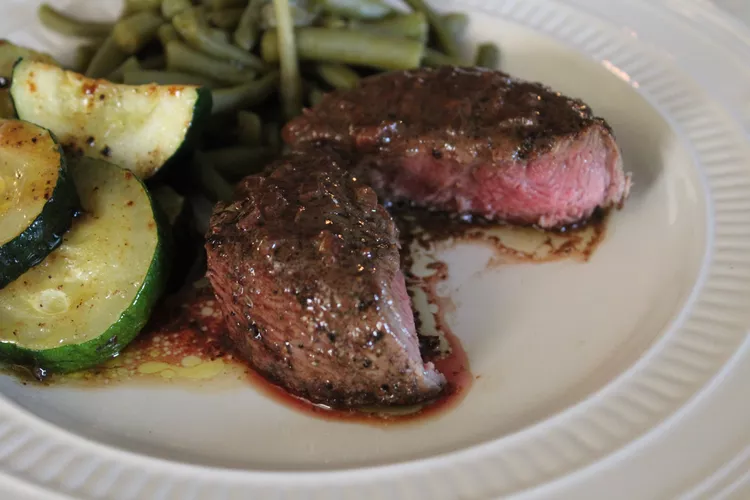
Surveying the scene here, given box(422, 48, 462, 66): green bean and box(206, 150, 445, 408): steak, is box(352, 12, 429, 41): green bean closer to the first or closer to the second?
box(422, 48, 462, 66): green bean

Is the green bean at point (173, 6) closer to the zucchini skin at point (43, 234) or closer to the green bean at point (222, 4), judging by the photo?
the green bean at point (222, 4)

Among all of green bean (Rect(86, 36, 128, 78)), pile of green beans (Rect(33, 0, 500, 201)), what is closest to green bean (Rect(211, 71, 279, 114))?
pile of green beans (Rect(33, 0, 500, 201))

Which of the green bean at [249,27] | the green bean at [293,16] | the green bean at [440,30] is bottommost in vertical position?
the green bean at [249,27]

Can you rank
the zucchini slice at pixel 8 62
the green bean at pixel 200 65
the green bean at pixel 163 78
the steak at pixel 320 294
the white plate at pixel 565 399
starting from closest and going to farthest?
the white plate at pixel 565 399
the steak at pixel 320 294
the zucchini slice at pixel 8 62
the green bean at pixel 163 78
the green bean at pixel 200 65

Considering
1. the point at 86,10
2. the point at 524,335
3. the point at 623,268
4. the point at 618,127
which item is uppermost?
the point at 618,127

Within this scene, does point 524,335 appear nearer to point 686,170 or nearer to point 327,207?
point 327,207

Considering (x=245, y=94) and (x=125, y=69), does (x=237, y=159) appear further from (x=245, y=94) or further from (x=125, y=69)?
(x=125, y=69)

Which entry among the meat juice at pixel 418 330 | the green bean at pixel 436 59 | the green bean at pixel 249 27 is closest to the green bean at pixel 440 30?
the green bean at pixel 436 59

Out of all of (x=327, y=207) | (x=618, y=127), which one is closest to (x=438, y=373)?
(x=327, y=207)
